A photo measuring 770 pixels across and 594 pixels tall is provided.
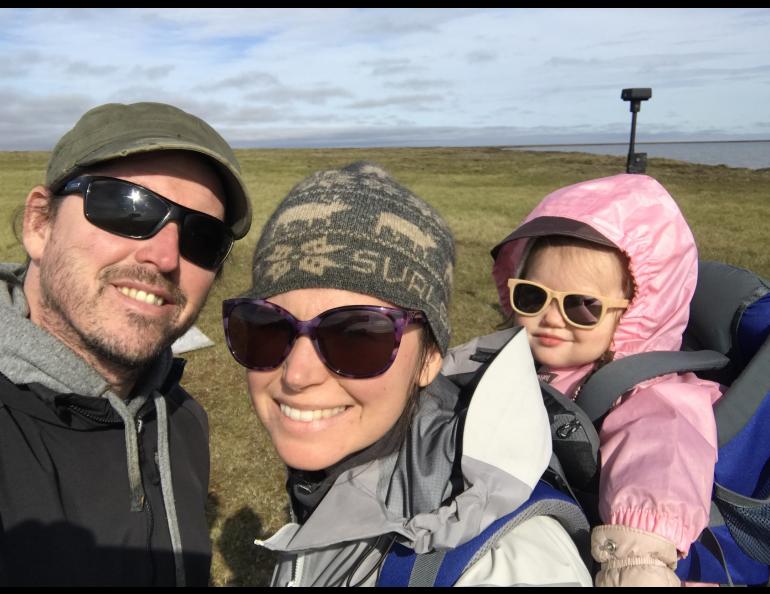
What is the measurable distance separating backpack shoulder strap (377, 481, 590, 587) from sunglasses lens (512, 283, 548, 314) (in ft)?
4.21

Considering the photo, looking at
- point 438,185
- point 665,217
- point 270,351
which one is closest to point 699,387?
point 665,217

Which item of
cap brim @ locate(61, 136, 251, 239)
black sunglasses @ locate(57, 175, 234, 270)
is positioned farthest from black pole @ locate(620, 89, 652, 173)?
black sunglasses @ locate(57, 175, 234, 270)

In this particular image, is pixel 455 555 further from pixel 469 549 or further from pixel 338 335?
pixel 338 335

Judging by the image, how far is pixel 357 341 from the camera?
1.71 meters

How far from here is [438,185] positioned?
39281mm

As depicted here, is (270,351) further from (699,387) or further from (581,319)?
(699,387)

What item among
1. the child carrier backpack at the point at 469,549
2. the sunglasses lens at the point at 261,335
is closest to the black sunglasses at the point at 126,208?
the sunglasses lens at the point at 261,335

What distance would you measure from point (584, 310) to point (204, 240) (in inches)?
76.6

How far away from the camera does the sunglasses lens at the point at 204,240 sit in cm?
274

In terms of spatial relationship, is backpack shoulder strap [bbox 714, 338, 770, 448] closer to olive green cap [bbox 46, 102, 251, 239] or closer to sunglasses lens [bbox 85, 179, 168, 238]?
olive green cap [bbox 46, 102, 251, 239]

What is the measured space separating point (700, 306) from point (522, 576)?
2.19 m

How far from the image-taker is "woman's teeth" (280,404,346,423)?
1789 mm

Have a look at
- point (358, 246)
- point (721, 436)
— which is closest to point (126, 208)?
point (358, 246)

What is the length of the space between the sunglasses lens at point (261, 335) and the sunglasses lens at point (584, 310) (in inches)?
61.1
